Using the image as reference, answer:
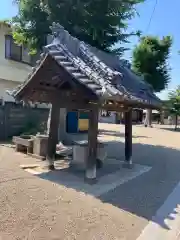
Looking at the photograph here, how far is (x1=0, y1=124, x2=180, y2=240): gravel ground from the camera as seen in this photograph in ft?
13.0

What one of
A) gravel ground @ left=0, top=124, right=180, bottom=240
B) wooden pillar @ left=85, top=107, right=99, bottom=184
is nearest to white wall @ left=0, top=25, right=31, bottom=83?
gravel ground @ left=0, top=124, right=180, bottom=240

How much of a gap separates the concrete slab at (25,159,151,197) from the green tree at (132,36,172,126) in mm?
19183

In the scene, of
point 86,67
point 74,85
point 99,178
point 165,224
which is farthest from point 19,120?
point 165,224

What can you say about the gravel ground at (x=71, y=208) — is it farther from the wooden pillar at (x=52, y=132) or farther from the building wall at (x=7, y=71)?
the building wall at (x=7, y=71)

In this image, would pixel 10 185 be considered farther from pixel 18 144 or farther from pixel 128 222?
pixel 18 144

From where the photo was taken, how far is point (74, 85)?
609 cm

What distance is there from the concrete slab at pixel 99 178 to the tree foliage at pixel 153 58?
19184 millimetres

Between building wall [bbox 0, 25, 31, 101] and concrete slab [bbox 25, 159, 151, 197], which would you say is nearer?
concrete slab [bbox 25, 159, 151, 197]

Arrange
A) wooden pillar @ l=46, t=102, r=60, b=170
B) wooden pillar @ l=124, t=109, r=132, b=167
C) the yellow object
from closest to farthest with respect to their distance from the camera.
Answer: wooden pillar @ l=46, t=102, r=60, b=170
wooden pillar @ l=124, t=109, r=132, b=167
the yellow object

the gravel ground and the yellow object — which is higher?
the yellow object

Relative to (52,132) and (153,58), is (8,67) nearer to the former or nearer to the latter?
(52,132)

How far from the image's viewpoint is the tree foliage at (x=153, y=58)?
26109 millimetres

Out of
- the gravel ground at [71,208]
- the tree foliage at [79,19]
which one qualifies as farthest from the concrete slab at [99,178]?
the tree foliage at [79,19]

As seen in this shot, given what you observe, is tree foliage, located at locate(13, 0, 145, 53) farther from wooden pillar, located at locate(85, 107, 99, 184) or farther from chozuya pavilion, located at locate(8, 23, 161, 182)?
wooden pillar, located at locate(85, 107, 99, 184)
